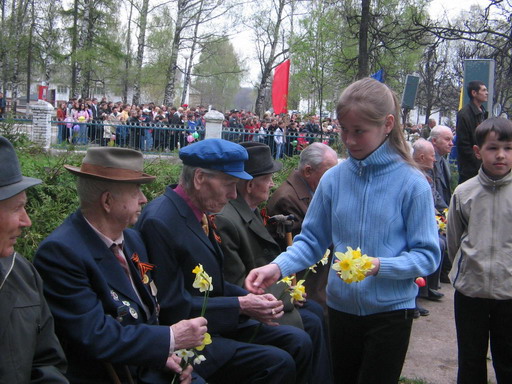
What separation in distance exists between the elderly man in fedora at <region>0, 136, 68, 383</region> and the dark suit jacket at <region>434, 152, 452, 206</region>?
18.5 ft

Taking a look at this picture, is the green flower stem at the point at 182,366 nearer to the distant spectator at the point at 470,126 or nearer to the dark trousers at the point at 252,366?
the dark trousers at the point at 252,366

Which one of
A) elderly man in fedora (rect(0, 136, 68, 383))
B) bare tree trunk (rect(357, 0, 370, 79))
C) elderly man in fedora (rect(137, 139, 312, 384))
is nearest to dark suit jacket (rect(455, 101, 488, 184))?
bare tree trunk (rect(357, 0, 370, 79))

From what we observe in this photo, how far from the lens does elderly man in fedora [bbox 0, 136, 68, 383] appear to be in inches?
80.0

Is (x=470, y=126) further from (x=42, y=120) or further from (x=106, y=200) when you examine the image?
(x=42, y=120)

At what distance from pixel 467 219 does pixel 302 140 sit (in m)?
9.72

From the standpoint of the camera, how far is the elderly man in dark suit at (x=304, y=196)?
4293mm

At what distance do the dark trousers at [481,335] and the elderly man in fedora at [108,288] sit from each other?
5.42ft

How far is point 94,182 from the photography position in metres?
2.63

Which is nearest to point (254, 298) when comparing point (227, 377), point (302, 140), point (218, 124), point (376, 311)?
point (227, 377)

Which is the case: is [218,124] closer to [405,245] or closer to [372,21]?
[372,21]

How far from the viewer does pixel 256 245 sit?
3.79 m

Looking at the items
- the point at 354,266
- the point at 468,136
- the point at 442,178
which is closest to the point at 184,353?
the point at 354,266

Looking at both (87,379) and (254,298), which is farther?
(254,298)

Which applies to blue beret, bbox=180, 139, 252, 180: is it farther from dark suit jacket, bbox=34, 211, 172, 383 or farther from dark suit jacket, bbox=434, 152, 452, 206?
dark suit jacket, bbox=434, 152, 452, 206
